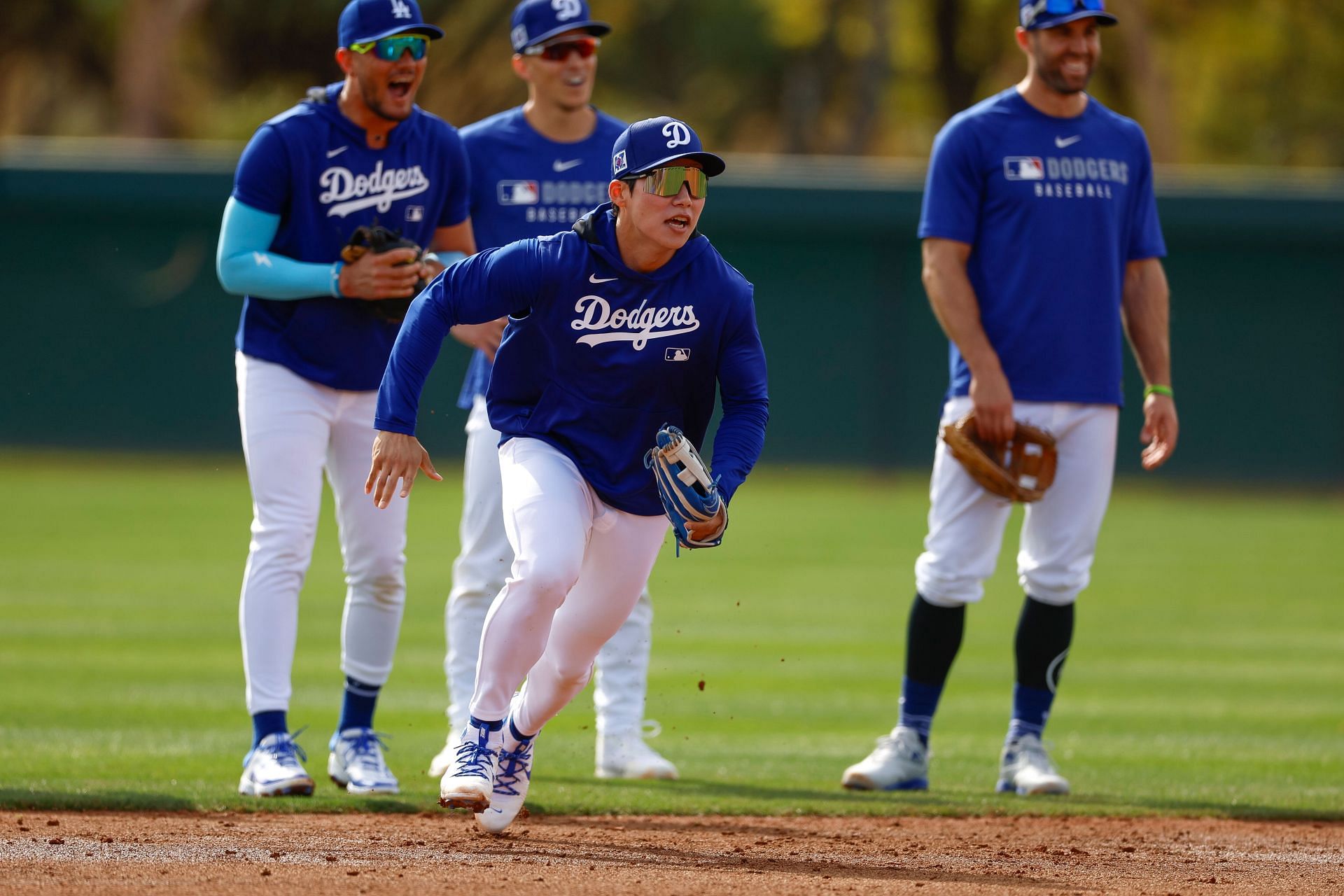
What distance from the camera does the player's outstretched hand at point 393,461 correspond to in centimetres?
482

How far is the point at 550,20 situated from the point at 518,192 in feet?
2.06

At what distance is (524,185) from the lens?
21.0ft

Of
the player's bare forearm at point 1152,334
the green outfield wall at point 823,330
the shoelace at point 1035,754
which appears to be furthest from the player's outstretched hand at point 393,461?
the green outfield wall at point 823,330

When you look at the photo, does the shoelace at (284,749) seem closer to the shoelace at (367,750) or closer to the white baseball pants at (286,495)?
the white baseball pants at (286,495)

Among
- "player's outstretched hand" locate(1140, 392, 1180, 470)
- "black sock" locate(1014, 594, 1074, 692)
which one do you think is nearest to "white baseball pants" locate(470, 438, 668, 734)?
"black sock" locate(1014, 594, 1074, 692)

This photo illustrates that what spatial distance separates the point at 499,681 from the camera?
16.1ft

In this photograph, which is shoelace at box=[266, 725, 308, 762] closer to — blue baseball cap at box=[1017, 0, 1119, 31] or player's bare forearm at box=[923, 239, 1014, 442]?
player's bare forearm at box=[923, 239, 1014, 442]

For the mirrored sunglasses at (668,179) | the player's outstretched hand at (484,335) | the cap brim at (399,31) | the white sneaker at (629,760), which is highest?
the cap brim at (399,31)

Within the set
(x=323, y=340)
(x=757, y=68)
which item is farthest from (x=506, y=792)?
(x=757, y=68)

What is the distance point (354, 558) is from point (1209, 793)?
10.2ft

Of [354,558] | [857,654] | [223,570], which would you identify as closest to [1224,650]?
[857,654]

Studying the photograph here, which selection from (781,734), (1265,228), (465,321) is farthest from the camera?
(1265,228)

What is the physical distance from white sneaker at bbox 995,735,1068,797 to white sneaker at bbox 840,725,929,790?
286 millimetres

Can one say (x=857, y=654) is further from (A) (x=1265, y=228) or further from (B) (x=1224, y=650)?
(A) (x=1265, y=228)
